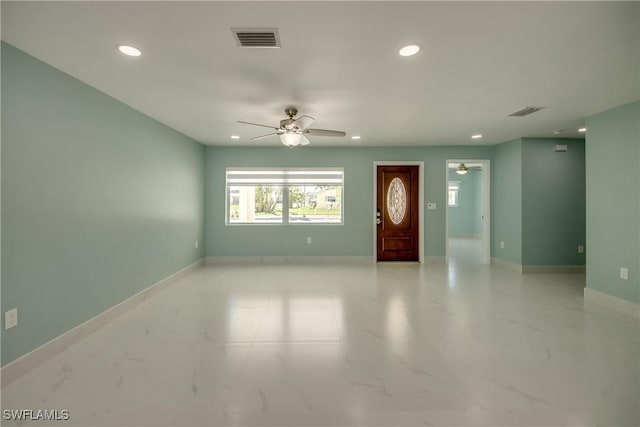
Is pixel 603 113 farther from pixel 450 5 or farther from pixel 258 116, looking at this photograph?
pixel 258 116

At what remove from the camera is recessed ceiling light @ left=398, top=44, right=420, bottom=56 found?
7.11ft

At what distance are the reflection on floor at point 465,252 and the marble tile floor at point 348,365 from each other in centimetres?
255

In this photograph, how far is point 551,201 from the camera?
5.27 metres

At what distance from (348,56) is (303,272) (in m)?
3.89

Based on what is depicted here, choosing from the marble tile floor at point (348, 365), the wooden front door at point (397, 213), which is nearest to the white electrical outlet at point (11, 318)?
the marble tile floor at point (348, 365)

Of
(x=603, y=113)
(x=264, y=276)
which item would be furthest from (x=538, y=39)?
(x=264, y=276)

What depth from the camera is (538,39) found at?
208 centimetres

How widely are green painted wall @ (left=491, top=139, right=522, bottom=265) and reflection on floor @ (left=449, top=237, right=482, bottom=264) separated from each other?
1.93 feet

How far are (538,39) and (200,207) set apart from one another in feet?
18.5

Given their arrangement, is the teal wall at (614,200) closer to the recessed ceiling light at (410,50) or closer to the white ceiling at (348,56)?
the white ceiling at (348,56)

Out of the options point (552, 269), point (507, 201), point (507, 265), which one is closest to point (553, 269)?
point (552, 269)

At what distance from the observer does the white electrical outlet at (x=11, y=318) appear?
6.79ft

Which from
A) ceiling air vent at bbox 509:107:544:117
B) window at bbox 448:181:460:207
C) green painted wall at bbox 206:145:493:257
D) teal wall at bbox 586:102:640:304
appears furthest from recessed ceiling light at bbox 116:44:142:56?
window at bbox 448:181:460:207

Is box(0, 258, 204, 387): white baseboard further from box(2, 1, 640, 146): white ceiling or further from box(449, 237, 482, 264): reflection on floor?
box(449, 237, 482, 264): reflection on floor
